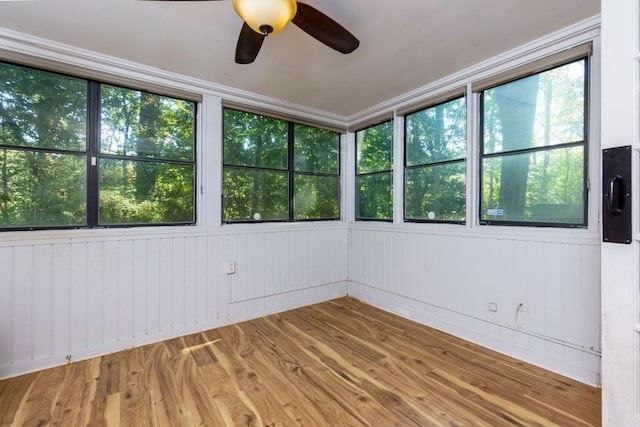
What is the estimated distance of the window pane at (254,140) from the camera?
122 inches

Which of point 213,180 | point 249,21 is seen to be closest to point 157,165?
point 213,180

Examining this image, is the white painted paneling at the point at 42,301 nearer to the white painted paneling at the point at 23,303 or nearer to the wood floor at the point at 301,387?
the white painted paneling at the point at 23,303

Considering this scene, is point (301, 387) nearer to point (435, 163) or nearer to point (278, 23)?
point (278, 23)

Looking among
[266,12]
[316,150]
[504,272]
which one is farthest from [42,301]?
[504,272]

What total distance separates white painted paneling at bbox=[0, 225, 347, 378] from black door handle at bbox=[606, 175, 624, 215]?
277 centimetres

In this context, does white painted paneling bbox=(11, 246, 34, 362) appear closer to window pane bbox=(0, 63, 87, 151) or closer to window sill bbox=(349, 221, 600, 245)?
window pane bbox=(0, 63, 87, 151)

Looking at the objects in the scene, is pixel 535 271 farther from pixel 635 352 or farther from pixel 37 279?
pixel 37 279

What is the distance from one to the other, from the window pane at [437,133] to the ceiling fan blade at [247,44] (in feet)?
6.44

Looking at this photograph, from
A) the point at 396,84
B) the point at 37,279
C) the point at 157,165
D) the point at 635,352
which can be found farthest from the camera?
the point at 396,84

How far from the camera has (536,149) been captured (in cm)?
225

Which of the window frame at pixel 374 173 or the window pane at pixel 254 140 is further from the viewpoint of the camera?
the window frame at pixel 374 173

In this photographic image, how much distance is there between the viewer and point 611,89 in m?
1.22

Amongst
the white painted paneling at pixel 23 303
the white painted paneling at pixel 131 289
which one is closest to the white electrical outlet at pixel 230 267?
the white painted paneling at pixel 131 289

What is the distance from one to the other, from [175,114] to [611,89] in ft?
10.1
